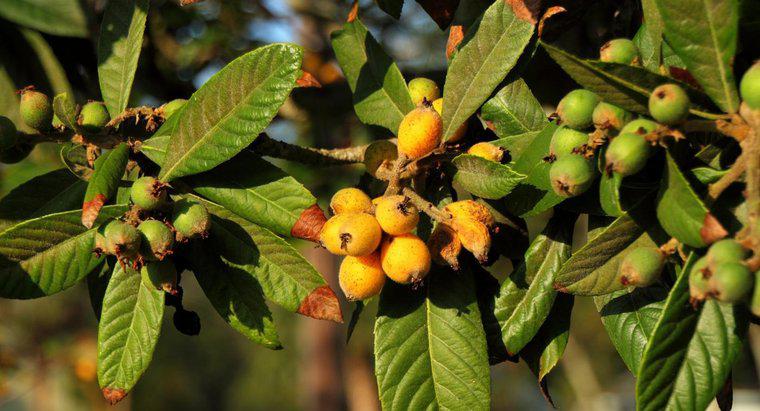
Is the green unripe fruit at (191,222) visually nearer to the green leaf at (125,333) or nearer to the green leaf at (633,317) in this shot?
the green leaf at (125,333)

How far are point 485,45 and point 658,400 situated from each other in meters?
0.70

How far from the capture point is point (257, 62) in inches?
53.1

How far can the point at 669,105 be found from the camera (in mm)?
973

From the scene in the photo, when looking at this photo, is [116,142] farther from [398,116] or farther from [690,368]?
[690,368]

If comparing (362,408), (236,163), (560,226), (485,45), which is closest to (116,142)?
(236,163)

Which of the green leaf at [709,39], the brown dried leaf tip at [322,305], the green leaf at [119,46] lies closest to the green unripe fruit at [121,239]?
the brown dried leaf tip at [322,305]

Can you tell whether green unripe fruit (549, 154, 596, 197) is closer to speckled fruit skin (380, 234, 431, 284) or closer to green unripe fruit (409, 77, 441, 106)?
Result: speckled fruit skin (380, 234, 431, 284)

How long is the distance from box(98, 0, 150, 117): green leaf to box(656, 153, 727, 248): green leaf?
3.70 feet

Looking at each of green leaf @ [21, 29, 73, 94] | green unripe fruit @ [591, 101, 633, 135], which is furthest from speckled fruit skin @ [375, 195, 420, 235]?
green leaf @ [21, 29, 73, 94]

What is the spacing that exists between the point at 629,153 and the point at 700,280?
192mm

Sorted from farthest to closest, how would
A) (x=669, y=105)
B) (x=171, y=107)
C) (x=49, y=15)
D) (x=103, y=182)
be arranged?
1. (x=49, y=15)
2. (x=171, y=107)
3. (x=103, y=182)
4. (x=669, y=105)

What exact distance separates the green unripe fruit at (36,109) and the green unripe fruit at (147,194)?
0.32 m

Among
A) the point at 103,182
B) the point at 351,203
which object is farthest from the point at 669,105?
the point at 103,182

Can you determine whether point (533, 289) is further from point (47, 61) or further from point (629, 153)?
point (47, 61)
